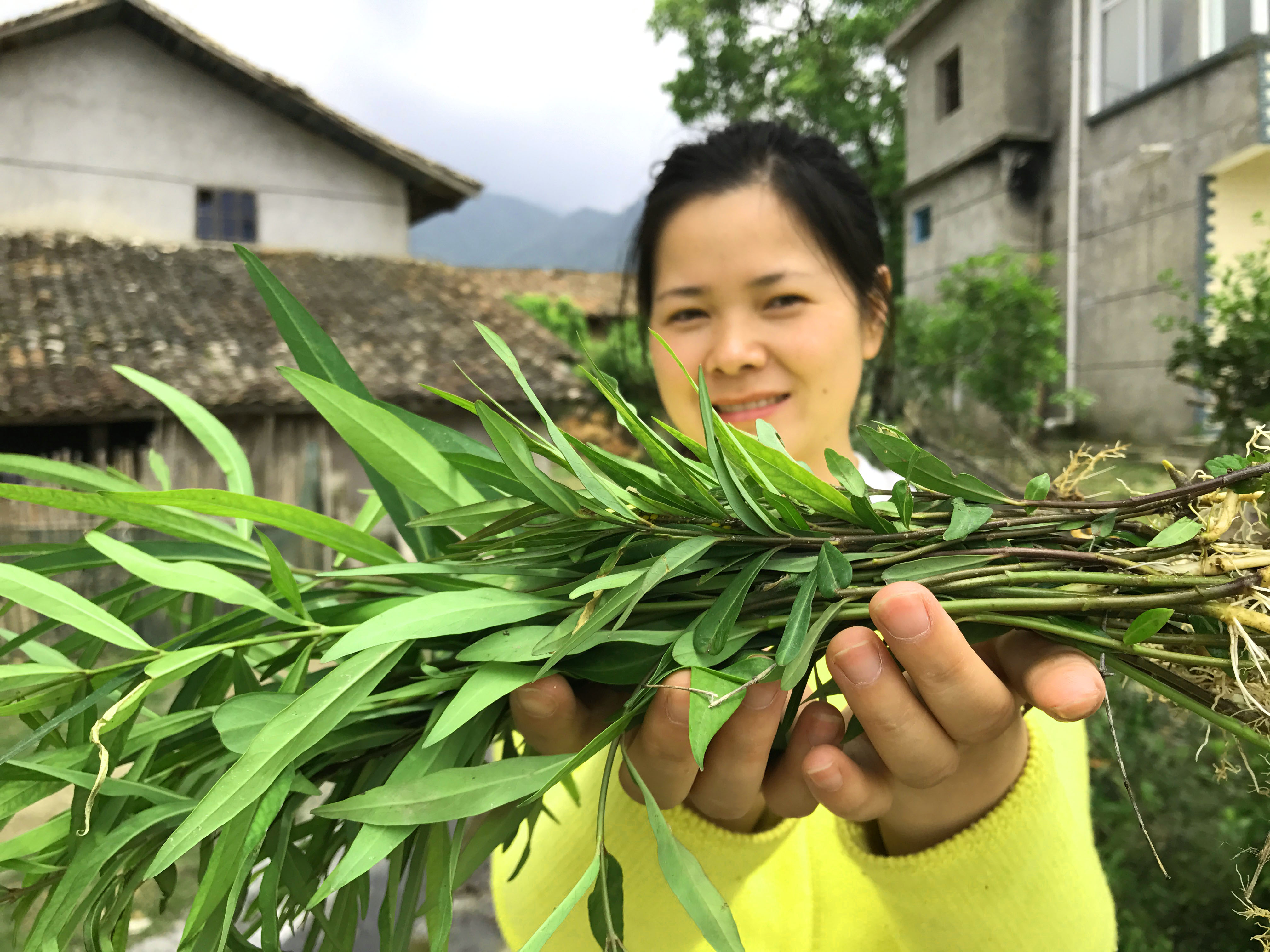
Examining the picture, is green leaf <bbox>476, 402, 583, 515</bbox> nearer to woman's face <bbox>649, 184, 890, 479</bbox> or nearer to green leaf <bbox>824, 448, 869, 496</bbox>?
green leaf <bbox>824, 448, 869, 496</bbox>

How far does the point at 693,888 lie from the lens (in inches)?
13.8

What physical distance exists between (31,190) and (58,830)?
571 cm

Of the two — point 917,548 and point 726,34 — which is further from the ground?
point 726,34

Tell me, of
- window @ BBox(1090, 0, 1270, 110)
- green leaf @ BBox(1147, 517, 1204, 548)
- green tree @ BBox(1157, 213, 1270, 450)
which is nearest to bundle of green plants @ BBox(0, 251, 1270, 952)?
green leaf @ BBox(1147, 517, 1204, 548)

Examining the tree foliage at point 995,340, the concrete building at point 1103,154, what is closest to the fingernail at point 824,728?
the concrete building at point 1103,154

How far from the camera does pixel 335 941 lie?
446 millimetres

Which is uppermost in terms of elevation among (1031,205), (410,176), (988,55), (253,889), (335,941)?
(988,55)

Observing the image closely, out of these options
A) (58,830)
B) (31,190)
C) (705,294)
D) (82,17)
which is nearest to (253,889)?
(58,830)

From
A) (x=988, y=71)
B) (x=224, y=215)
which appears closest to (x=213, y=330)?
(x=224, y=215)

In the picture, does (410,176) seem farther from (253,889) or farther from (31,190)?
(253,889)

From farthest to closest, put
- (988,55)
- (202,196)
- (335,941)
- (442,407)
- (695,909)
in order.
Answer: (202,196) → (988,55) → (442,407) → (335,941) → (695,909)

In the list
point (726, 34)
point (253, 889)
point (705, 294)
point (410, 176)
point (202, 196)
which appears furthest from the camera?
point (726, 34)

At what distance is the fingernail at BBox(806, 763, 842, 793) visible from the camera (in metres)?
0.43

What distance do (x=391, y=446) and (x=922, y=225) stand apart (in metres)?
6.25
